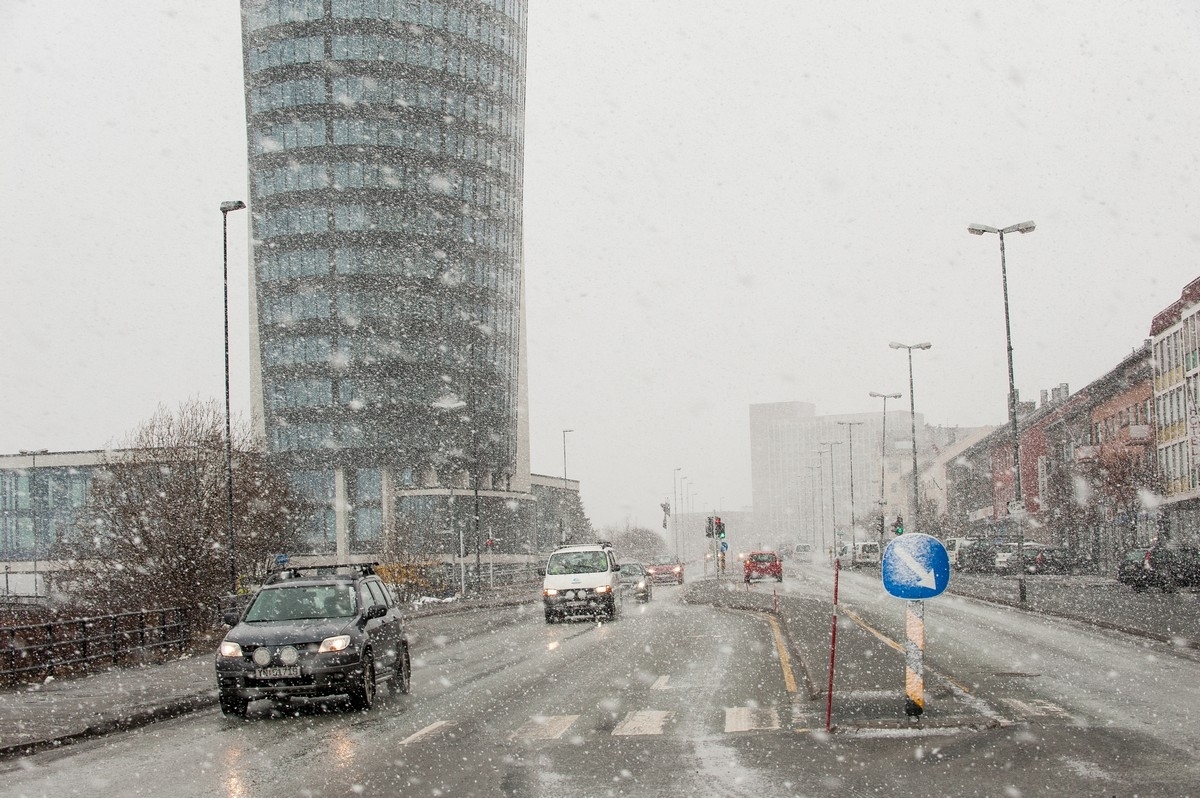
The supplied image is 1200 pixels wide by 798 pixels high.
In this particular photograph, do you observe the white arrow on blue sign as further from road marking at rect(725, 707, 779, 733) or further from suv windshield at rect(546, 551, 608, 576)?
suv windshield at rect(546, 551, 608, 576)

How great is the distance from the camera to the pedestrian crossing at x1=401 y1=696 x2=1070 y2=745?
12016 millimetres

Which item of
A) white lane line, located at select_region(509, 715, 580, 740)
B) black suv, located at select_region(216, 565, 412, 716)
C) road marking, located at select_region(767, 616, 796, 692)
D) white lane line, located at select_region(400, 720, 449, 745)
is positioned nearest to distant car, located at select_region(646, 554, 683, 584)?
road marking, located at select_region(767, 616, 796, 692)

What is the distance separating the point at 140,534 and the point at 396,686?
21.5m

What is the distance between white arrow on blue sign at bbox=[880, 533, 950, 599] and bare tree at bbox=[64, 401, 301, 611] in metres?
23.8

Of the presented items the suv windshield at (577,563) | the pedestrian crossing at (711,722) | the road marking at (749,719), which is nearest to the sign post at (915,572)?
the pedestrian crossing at (711,722)

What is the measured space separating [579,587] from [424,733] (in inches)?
773

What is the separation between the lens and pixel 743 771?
9.65m

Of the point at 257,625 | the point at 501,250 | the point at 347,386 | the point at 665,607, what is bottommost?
the point at 665,607

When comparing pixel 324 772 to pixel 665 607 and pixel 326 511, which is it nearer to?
pixel 665 607

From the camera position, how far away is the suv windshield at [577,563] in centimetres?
3278

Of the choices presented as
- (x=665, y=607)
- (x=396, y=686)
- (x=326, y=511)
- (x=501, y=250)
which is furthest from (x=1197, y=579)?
(x=501, y=250)

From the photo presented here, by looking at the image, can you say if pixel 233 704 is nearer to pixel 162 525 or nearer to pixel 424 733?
pixel 424 733

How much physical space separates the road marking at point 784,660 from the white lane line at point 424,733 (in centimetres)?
455

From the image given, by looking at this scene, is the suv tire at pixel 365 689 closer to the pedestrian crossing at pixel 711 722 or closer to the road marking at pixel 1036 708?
the pedestrian crossing at pixel 711 722
